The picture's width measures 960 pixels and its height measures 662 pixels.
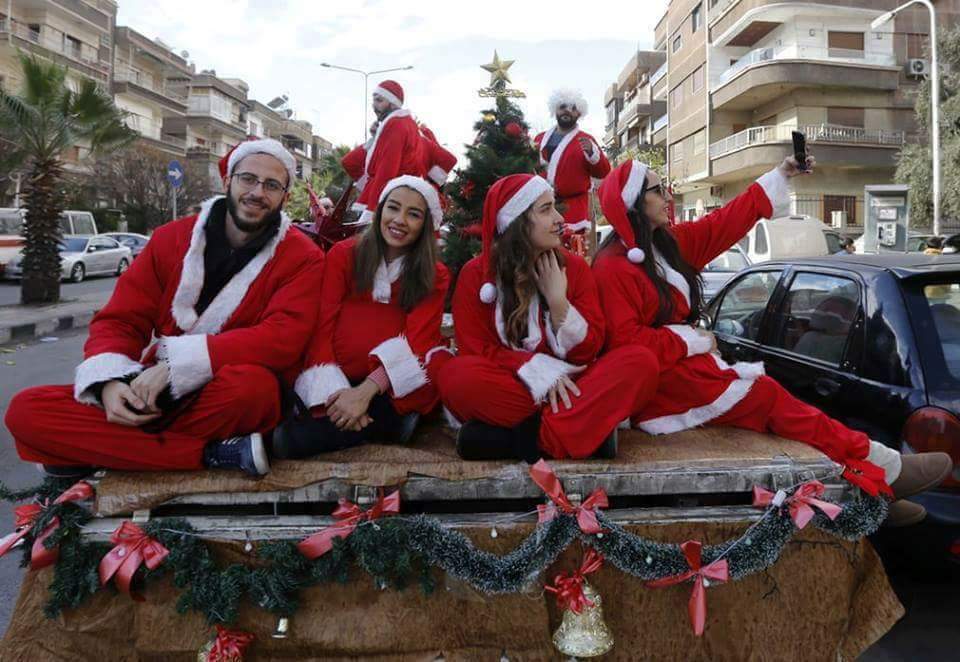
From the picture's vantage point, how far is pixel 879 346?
10.4 feet

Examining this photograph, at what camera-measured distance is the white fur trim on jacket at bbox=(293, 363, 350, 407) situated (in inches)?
112

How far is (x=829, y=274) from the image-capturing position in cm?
377

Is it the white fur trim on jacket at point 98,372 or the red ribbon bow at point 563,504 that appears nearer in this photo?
the red ribbon bow at point 563,504

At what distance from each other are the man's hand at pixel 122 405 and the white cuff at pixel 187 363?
0.41ft

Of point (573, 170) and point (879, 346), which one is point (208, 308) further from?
point (573, 170)

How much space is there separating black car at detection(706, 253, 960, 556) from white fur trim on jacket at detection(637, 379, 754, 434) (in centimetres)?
65

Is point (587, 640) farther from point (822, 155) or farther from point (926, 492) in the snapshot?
point (822, 155)

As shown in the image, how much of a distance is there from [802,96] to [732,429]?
33.8 meters

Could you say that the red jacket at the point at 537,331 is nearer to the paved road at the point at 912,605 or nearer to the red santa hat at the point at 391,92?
the paved road at the point at 912,605

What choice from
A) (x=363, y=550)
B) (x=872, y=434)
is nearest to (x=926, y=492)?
(x=872, y=434)

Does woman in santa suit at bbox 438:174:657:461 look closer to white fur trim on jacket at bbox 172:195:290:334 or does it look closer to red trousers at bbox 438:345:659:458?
red trousers at bbox 438:345:659:458

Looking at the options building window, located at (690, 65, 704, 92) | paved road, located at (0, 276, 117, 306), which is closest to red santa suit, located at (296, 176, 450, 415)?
paved road, located at (0, 276, 117, 306)

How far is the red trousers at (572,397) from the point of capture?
8.24ft

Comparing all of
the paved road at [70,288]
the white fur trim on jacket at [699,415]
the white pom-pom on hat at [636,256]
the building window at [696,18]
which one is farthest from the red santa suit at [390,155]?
the building window at [696,18]
